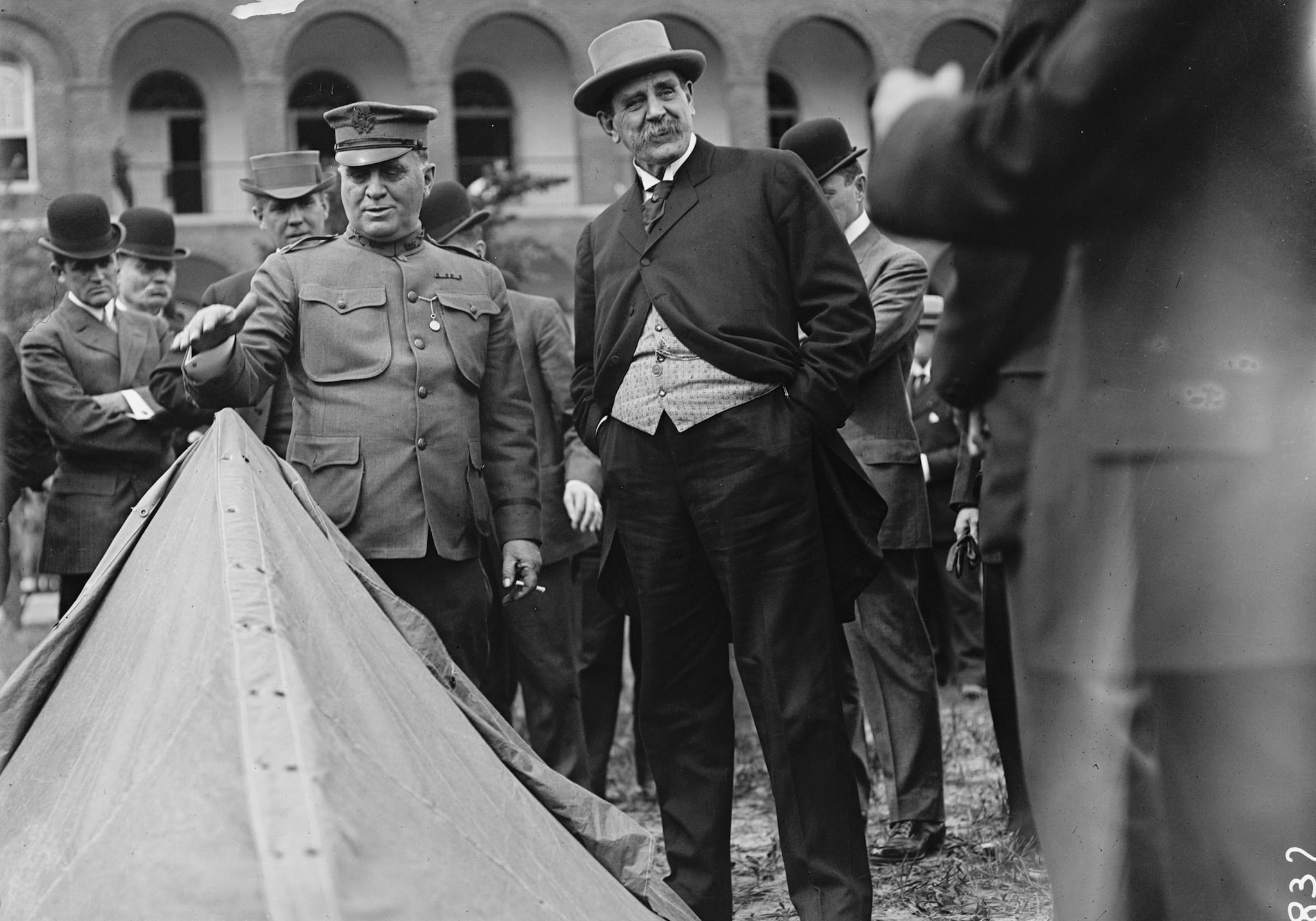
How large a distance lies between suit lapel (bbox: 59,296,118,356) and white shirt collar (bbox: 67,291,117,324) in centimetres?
1

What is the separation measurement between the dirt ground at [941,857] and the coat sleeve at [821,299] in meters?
1.32

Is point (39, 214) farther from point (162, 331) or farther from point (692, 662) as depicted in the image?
point (692, 662)

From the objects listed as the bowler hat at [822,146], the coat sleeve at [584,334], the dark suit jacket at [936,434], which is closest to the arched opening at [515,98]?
the dark suit jacket at [936,434]

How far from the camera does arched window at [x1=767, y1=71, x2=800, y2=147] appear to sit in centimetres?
2191

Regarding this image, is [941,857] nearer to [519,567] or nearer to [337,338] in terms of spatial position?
[519,567]

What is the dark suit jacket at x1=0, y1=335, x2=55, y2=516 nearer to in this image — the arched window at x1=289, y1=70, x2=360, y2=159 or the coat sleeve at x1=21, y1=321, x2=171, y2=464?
the coat sleeve at x1=21, y1=321, x2=171, y2=464

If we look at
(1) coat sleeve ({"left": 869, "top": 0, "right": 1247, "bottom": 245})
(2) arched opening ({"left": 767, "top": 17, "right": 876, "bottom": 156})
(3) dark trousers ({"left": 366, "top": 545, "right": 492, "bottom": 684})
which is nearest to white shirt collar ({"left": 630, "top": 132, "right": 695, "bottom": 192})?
(3) dark trousers ({"left": 366, "top": 545, "right": 492, "bottom": 684})

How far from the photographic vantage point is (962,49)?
3336 mm

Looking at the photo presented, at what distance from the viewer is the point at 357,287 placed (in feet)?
15.6

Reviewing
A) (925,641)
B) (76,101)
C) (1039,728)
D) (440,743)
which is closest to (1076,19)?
(1039,728)

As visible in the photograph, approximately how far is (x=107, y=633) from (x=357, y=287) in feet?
4.44

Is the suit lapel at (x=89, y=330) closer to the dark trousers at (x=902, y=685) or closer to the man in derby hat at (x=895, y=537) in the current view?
the man in derby hat at (x=895, y=537)

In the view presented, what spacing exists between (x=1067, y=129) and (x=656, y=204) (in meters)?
1.91

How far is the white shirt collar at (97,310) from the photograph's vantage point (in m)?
6.46
